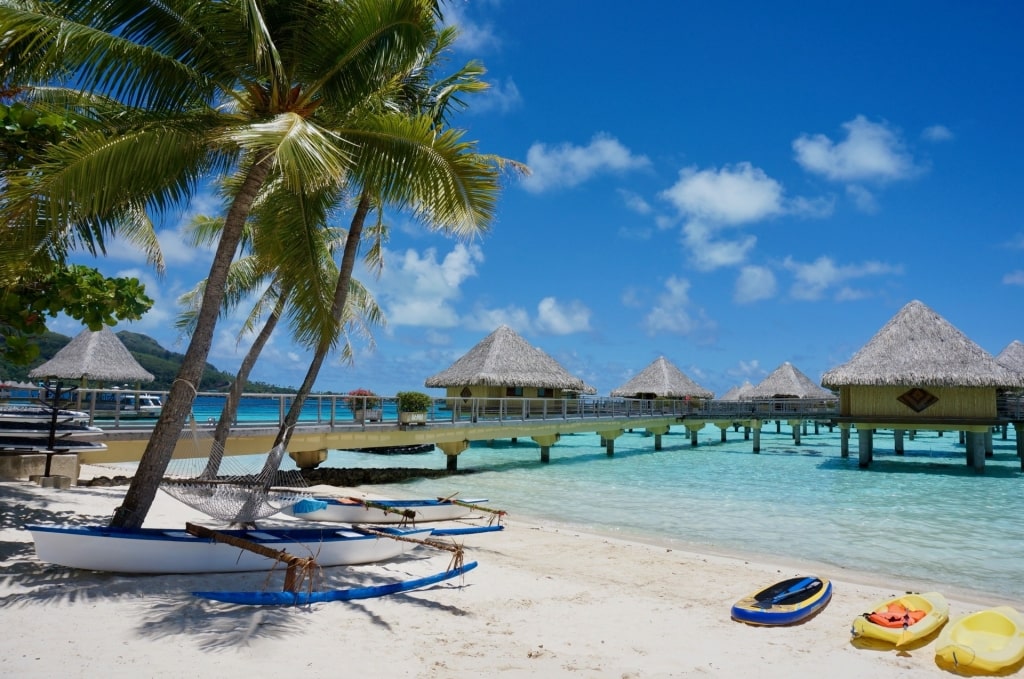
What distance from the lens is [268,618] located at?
16.9ft

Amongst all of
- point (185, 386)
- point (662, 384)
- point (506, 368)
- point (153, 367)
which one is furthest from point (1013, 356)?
point (153, 367)

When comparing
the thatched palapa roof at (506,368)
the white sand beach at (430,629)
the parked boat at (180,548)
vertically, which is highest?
the thatched palapa roof at (506,368)

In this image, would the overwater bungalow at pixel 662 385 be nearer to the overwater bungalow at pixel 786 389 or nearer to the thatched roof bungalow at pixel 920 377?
the overwater bungalow at pixel 786 389

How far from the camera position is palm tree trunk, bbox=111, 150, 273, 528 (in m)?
6.40

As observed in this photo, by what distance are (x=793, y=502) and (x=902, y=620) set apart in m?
10.5

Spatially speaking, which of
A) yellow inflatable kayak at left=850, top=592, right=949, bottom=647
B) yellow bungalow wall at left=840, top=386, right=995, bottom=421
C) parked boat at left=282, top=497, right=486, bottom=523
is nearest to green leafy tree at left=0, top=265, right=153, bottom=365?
parked boat at left=282, top=497, right=486, bottom=523

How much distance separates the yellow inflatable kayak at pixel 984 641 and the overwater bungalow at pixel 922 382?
19.3 meters

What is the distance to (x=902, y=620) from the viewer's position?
573 centimetres

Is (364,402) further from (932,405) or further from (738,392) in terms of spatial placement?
(738,392)

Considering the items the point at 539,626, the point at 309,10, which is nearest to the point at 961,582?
the point at 539,626

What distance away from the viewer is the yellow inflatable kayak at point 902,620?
18.1 feet

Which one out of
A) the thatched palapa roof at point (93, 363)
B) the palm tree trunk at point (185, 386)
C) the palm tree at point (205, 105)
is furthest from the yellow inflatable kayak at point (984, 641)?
the thatched palapa roof at point (93, 363)

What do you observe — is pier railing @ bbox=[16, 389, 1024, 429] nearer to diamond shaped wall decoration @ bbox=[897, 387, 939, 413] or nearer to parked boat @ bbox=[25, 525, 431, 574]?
diamond shaped wall decoration @ bbox=[897, 387, 939, 413]

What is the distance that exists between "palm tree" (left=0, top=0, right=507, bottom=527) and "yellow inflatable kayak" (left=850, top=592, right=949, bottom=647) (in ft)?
17.0
